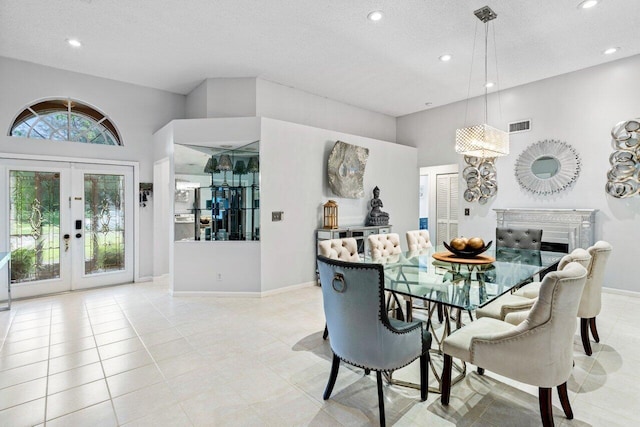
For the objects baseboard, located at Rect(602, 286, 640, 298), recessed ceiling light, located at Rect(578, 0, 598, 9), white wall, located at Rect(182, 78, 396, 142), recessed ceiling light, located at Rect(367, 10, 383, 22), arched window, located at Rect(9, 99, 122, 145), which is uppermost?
recessed ceiling light, located at Rect(367, 10, 383, 22)

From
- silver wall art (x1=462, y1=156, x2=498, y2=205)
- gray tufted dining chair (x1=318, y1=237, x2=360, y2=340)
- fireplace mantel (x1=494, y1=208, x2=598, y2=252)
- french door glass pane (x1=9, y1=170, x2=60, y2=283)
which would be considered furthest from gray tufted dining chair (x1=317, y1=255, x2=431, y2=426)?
french door glass pane (x1=9, y1=170, x2=60, y2=283)

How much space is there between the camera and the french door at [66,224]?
4559 millimetres

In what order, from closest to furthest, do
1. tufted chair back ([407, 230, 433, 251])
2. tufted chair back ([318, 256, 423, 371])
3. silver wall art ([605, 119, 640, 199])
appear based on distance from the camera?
tufted chair back ([318, 256, 423, 371]) → tufted chair back ([407, 230, 433, 251]) → silver wall art ([605, 119, 640, 199])

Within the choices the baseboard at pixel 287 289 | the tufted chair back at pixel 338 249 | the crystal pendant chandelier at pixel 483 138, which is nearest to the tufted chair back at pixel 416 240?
the tufted chair back at pixel 338 249

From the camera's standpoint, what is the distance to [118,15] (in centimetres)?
344

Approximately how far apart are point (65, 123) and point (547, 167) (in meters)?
7.47

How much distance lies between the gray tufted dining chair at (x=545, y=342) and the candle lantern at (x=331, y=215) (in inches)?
138

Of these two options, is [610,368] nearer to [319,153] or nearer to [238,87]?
[319,153]

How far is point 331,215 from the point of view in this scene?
5.32 m

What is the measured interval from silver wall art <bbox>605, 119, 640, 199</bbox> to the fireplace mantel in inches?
16.5

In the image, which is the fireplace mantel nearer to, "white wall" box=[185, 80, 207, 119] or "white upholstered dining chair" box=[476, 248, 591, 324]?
"white upholstered dining chair" box=[476, 248, 591, 324]

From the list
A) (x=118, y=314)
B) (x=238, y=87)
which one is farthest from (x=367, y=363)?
(x=238, y=87)

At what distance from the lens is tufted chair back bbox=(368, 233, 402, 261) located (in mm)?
3842

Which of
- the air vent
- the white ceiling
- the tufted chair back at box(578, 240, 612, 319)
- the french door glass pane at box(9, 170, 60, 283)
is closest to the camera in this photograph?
the tufted chair back at box(578, 240, 612, 319)
